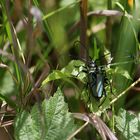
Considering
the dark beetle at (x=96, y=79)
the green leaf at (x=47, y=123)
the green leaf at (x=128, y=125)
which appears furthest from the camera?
the dark beetle at (x=96, y=79)

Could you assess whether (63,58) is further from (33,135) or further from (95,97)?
(33,135)

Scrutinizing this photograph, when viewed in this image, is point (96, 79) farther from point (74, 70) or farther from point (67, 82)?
point (67, 82)

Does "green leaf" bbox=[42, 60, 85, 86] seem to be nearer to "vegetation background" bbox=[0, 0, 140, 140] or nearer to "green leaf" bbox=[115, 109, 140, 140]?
"vegetation background" bbox=[0, 0, 140, 140]

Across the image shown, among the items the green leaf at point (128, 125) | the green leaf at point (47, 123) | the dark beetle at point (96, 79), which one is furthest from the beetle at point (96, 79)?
the green leaf at point (47, 123)

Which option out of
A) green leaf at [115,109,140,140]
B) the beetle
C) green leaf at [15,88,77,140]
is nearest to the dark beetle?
the beetle

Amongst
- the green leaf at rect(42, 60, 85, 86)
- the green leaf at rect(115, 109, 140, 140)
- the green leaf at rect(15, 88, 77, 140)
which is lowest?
the green leaf at rect(115, 109, 140, 140)

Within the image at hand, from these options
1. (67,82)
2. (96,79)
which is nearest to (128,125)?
(96,79)

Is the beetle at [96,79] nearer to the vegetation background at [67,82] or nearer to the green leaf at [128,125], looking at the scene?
the vegetation background at [67,82]
